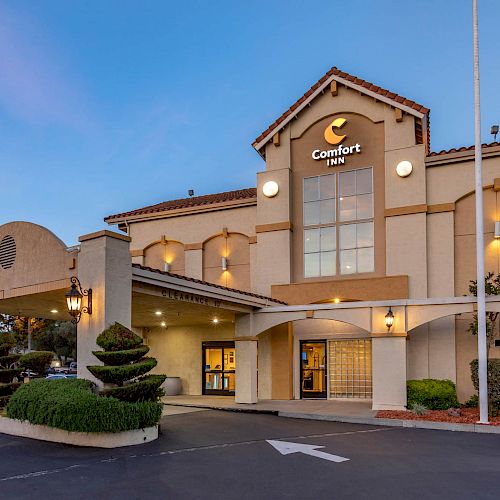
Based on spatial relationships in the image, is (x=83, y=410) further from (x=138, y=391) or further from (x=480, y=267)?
(x=480, y=267)

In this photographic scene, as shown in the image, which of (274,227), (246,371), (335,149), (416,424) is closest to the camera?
(416,424)

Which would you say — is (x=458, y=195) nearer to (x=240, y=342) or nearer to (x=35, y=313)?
(x=240, y=342)

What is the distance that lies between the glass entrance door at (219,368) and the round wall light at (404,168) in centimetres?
912

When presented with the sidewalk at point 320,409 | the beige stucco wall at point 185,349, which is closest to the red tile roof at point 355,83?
the beige stucco wall at point 185,349

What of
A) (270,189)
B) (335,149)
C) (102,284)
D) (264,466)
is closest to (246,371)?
(270,189)

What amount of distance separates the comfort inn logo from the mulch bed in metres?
9.29

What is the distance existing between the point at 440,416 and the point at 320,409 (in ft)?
12.0

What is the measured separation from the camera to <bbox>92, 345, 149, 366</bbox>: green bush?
1112 cm

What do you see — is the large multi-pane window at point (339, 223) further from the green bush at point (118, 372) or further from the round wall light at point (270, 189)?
the green bush at point (118, 372)

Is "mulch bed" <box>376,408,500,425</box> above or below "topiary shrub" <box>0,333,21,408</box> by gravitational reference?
below

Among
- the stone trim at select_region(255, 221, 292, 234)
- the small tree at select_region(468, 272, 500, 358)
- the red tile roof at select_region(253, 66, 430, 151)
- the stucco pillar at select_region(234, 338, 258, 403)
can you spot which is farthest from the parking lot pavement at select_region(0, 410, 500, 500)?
the red tile roof at select_region(253, 66, 430, 151)

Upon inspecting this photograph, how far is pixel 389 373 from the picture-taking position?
16266mm

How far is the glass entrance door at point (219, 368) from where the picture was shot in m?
21.7

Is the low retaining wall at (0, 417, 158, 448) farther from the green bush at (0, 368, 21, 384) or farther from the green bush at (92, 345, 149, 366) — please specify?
the green bush at (0, 368, 21, 384)
